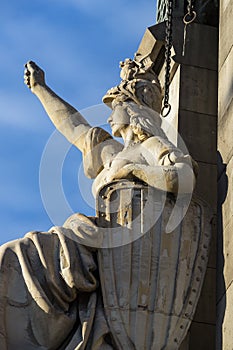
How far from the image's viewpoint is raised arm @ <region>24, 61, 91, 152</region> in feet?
37.6

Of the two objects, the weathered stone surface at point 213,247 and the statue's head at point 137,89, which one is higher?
the statue's head at point 137,89

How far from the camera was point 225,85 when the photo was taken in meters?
11.0

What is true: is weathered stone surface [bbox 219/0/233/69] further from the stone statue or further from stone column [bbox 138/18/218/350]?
the stone statue

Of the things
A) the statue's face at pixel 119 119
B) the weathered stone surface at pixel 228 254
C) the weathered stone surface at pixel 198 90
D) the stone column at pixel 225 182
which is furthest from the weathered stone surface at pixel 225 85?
the weathered stone surface at pixel 228 254

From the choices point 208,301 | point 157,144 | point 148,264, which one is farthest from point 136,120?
point 208,301

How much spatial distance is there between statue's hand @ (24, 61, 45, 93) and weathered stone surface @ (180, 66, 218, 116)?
1278 mm

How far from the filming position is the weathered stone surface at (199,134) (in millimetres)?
11781

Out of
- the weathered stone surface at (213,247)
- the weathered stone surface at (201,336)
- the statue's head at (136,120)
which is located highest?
the statue's head at (136,120)

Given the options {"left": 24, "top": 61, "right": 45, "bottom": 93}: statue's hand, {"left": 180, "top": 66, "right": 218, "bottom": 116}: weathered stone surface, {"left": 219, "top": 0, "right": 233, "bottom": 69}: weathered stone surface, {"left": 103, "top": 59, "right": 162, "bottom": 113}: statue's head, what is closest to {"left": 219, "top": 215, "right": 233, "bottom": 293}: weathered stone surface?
{"left": 103, "top": 59, "right": 162, "bottom": 113}: statue's head

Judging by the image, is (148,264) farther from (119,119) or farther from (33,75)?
(33,75)

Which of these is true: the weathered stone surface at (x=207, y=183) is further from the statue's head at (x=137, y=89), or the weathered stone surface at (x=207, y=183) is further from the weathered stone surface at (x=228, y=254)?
the weathered stone surface at (x=228, y=254)

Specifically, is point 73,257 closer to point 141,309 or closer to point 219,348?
point 141,309

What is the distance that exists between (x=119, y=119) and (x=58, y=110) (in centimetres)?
72

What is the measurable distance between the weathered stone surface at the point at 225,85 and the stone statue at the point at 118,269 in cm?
55
